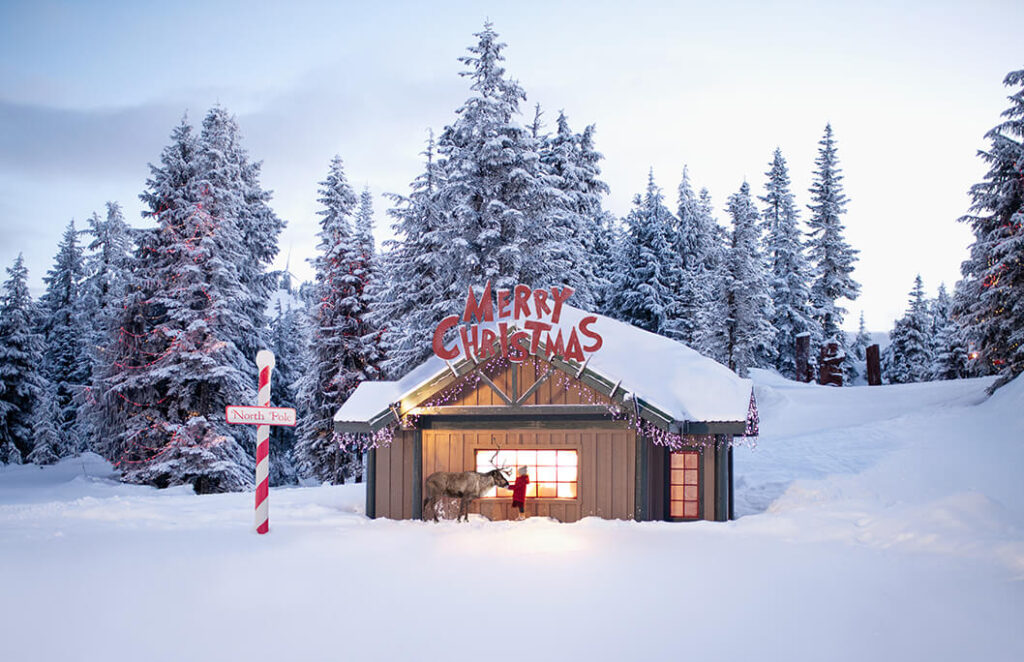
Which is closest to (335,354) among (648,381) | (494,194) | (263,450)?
(494,194)

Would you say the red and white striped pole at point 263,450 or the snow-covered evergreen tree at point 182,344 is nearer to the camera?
the red and white striped pole at point 263,450

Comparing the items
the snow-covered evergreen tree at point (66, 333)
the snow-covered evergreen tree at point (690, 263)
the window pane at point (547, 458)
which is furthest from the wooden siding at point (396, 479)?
the snow-covered evergreen tree at point (66, 333)

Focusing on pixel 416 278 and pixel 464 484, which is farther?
pixel 416 278

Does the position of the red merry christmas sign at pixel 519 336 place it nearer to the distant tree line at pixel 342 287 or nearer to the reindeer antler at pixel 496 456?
the reindeer antler at pixel 496 456

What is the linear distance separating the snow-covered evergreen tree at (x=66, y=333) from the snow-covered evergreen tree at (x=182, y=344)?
1498 centimetres

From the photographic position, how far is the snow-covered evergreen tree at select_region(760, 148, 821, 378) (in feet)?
150

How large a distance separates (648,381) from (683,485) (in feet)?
8.22

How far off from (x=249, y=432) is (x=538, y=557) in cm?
2088

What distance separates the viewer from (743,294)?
37.9 meters

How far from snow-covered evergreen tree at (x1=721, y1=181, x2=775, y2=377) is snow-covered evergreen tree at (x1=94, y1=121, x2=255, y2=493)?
23261mm

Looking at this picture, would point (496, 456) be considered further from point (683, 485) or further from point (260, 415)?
point (260, 415)

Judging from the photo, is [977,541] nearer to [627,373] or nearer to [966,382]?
[627,373]

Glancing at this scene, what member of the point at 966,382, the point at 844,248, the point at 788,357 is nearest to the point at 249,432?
the point at 966,382

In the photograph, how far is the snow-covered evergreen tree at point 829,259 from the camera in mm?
46219
